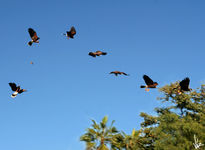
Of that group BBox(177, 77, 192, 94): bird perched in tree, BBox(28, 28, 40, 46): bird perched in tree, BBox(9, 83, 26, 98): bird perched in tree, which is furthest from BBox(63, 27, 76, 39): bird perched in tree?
BBox(177, 77, 192, 94): bird perched in tree

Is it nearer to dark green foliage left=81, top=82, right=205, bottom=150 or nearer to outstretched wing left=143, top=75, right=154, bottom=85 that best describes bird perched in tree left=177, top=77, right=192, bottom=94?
outstretched wing left=143, top=75, right=154, bottom=85

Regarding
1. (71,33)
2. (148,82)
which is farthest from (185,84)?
(71,33)

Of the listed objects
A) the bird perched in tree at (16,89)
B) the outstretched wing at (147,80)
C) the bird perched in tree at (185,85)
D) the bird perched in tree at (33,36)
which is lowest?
the bird perched in tree at (185,85)

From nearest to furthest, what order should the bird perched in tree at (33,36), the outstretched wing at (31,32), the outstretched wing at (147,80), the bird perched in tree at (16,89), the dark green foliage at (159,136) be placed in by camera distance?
the outstretched wing at (147,80) < the bird perched in tree at (16,89) < the bird perched in tree at (33,36) < the outstretched wing at (31,32) < the dark green foliage at (159,136)

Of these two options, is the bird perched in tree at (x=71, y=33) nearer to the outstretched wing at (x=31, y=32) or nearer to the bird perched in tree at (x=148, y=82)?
the outstretched wing at (x=31, y=32)

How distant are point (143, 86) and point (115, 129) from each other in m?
15.1

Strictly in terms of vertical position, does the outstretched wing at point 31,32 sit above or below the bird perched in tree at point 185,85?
above

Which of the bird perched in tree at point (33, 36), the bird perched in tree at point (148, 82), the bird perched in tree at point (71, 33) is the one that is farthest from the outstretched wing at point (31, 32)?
the bird perched in tree at point (148, 82)

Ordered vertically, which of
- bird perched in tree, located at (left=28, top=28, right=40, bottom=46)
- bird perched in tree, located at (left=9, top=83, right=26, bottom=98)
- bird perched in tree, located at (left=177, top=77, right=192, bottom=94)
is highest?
bird perched in tree, located at (left=28, top=28, right=40, bottom=46)

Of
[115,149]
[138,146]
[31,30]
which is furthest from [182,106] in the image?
[31,30]

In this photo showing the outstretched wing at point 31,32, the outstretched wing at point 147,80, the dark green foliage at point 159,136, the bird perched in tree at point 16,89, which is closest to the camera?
the outstretched wing at point 147,80

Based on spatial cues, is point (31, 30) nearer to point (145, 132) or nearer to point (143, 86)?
point (143, 86)

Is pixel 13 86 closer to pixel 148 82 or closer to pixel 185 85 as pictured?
pixel 148 82

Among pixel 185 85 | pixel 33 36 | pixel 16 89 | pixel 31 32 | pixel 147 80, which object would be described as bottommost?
pixel 185 85
